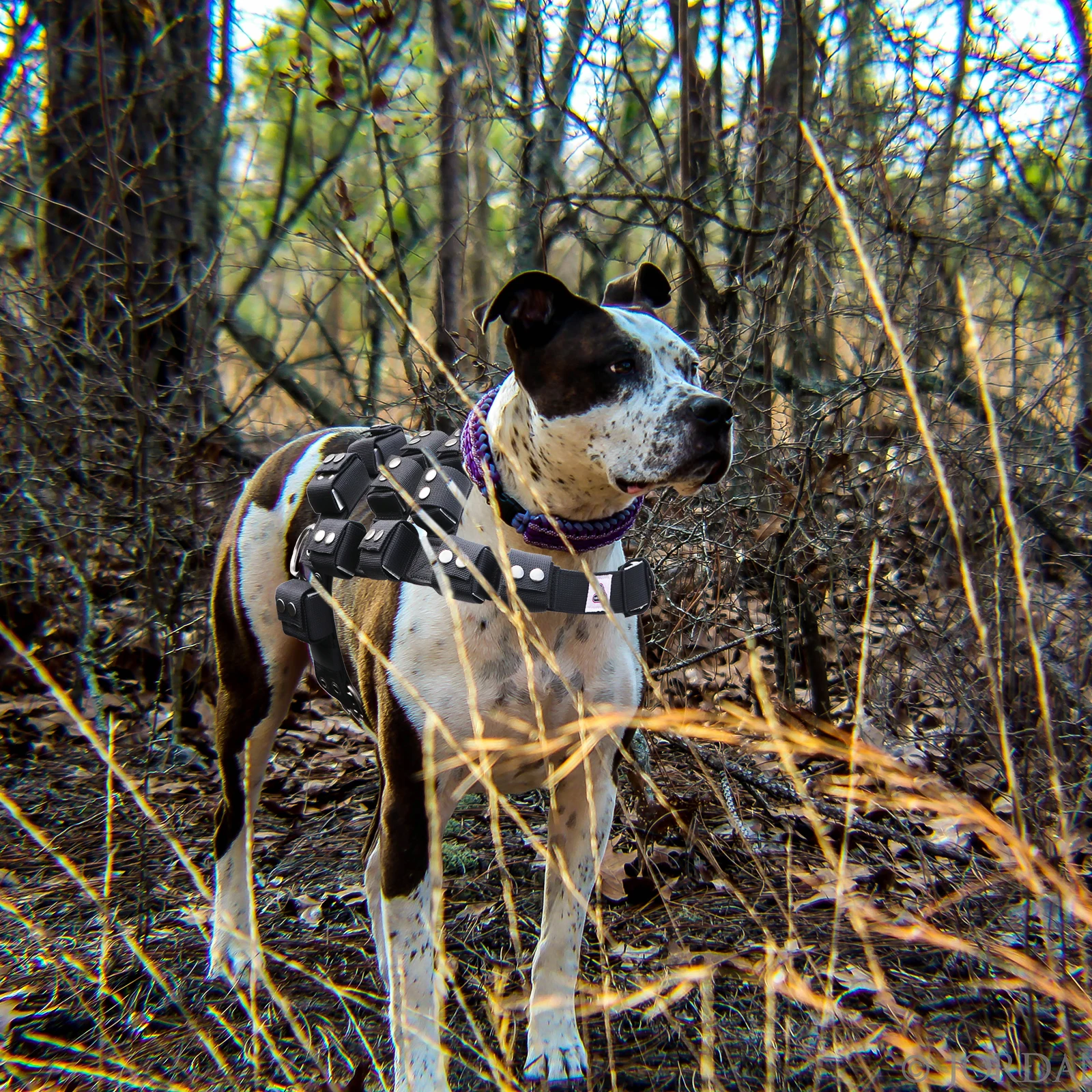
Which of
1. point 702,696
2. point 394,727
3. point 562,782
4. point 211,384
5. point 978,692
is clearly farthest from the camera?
point 211,384

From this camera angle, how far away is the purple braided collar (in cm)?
230

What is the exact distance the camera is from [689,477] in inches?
87.4

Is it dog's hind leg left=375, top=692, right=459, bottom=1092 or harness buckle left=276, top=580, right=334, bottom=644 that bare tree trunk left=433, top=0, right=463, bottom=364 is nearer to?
harness buckle left=276, top=580, right=334, bottom=644

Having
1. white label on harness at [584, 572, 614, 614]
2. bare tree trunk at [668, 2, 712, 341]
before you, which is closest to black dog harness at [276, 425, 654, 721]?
white label on harness at [584, 572, 614, 614]

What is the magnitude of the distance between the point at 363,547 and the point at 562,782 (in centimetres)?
83

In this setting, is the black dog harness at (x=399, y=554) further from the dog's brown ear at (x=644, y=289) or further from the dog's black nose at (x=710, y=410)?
the dog's brown ear at (x=644, y=289)

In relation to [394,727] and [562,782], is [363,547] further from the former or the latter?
[562,782]

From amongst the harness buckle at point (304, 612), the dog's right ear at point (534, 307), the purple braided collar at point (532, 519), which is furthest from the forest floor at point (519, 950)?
the dog's right ear at point (534, 307)

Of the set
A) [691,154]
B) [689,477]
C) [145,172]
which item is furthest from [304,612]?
[145,172]

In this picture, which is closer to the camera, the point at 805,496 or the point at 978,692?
the point at 978,692

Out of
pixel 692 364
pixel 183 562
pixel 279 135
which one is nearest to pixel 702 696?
pixel 692 364

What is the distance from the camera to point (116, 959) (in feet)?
9.73

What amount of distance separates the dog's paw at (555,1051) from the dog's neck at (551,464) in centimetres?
130

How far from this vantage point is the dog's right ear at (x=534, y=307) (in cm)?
232
